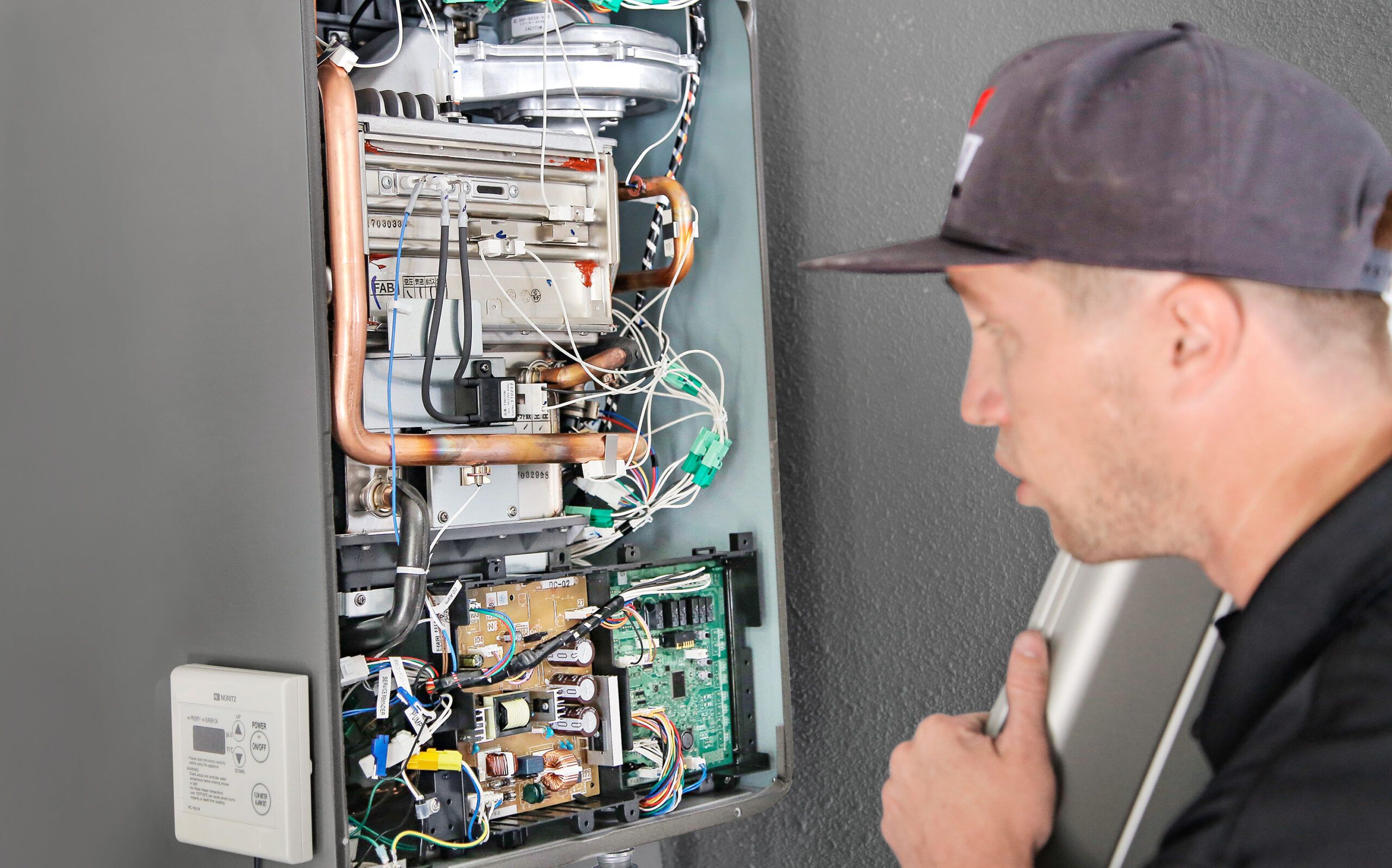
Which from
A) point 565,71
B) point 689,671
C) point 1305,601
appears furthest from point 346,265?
point 1305,601

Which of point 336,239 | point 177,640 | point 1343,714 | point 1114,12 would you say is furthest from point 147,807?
point 1114,12

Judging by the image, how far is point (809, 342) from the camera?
1.81 metres

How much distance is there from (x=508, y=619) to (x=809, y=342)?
612 millimetres

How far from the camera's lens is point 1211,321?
81 cm

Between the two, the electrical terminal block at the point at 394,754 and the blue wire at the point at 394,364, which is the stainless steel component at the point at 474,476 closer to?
the blue wire at the point at 394,364

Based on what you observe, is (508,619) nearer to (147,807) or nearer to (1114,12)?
(147,807)

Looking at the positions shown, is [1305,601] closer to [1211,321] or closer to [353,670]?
[1211,321]

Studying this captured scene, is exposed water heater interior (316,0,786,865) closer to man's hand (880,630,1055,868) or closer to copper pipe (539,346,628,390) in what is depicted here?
copper pipe (539,346,628,390)

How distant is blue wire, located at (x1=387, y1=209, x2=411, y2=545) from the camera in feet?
4.47

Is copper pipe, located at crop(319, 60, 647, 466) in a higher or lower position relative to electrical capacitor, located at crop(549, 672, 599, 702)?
higher

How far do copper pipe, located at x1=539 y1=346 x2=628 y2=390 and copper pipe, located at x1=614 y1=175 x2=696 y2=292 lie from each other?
5.5 inches

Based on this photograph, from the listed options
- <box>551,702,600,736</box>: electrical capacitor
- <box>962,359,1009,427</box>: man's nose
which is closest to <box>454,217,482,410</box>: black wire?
<box>551,702,600,736</box>: electrical capacitor

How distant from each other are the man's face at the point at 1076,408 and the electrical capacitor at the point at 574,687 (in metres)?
0.79

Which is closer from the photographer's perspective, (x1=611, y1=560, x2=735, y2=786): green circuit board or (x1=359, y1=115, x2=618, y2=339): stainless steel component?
(x1=359, y1=115, x2=618, y2=339): stainless steel component
